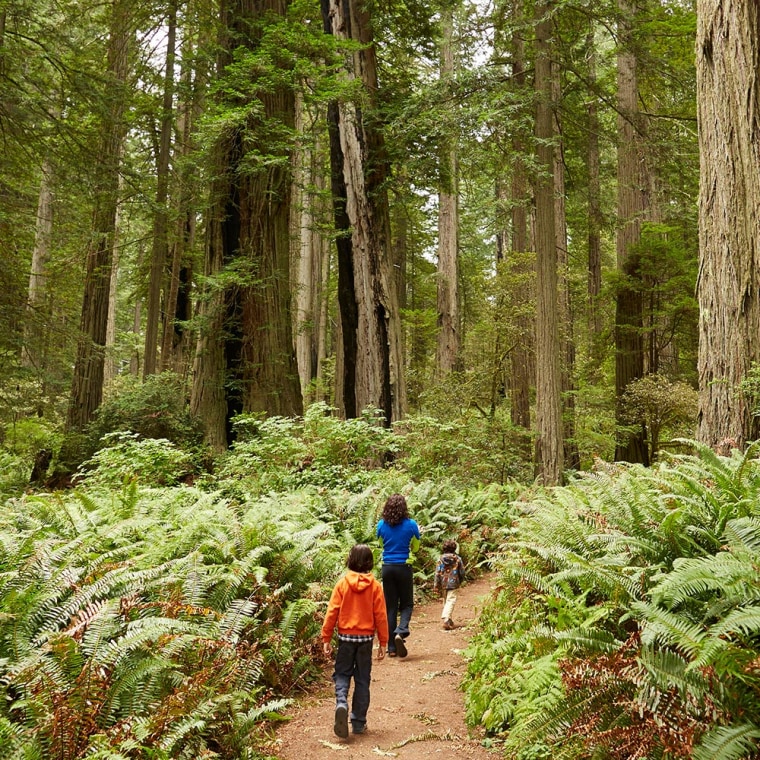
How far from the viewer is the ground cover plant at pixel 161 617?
3582 millimetres

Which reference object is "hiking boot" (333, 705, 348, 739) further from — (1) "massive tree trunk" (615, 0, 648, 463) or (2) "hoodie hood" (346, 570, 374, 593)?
(1) "massive tree trunk" (615, 0, 648, 463)

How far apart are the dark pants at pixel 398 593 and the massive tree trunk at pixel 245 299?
23.7 ft

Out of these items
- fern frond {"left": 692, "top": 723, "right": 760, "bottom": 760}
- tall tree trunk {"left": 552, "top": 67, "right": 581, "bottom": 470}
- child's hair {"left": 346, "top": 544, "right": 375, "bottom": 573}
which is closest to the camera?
fern frond {"left": 692, "top": 723, "right": 760, "bottom": 760}

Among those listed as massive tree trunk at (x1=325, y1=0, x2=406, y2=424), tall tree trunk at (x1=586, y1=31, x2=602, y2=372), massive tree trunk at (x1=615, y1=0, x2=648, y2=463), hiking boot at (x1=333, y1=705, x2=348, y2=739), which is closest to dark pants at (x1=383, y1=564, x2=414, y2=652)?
hiking boot at (x1=333, y1=705, x2=348, y2=739)

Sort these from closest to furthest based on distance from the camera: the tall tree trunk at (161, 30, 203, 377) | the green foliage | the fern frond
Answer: the fern frond < the tall tree trunk at (161, 30, 203, 377) < the green foliage

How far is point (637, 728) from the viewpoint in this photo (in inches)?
122

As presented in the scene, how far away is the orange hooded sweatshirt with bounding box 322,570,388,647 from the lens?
4781mm

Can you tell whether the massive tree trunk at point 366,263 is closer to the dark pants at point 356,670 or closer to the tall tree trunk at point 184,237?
the tall tree trunk at point 184,237

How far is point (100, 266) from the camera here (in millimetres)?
14508

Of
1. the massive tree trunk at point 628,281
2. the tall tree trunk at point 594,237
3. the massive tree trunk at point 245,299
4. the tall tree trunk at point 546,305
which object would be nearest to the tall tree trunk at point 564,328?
the tall tree trunk at point 594,237

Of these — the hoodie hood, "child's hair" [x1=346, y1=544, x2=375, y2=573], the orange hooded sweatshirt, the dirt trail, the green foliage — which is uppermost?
the green foliage

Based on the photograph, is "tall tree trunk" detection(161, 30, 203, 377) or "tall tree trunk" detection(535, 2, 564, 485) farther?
"tall tree trunk" detection(161, 30, 203, 377)

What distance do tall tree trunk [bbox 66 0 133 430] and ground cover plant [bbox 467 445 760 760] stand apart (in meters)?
10.5

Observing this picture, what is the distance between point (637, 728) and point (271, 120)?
11.9 meters
